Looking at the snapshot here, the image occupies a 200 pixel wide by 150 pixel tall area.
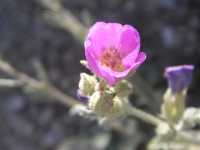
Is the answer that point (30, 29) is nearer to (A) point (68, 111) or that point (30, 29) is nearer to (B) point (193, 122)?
(A) point (68, 111)

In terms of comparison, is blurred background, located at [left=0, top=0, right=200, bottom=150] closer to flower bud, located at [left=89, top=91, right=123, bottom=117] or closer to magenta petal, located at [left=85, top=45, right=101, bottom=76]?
flower bud, located at [left=89, top=91, right=123, bottom=117]

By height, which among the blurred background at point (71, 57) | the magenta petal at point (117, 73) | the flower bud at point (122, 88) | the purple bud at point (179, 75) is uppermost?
the blurred background at point (71, 57)

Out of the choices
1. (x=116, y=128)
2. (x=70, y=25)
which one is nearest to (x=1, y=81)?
(x=70, y=25)

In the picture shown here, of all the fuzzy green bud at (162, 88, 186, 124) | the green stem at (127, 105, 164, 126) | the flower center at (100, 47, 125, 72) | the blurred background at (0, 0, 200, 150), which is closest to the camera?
the flower center at (100, 47, 125, 72)

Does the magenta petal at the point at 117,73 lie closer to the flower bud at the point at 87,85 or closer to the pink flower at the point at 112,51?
the pink flower at the point at 112,51

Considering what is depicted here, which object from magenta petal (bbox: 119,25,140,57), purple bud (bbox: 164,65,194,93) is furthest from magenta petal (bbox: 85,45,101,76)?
purple bud (bbox: 164,65,194,93)

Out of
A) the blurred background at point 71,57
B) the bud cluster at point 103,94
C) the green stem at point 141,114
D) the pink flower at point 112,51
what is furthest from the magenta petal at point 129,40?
the blurred background at point 71,57
